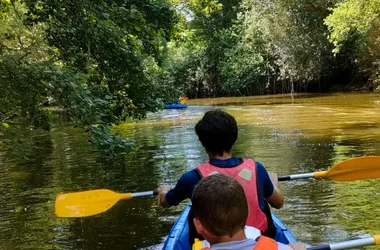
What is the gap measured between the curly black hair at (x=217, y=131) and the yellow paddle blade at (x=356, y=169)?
205 cm

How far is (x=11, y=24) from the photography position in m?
10.0

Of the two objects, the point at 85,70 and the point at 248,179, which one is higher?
the point at 85,70

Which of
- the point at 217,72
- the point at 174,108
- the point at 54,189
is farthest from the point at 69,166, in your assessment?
the point at 217,72

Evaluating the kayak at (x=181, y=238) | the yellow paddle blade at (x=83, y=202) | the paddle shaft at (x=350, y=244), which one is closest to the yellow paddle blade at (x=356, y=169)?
the kayak at (x=181, y=238)

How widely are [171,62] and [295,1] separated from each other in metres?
11.8

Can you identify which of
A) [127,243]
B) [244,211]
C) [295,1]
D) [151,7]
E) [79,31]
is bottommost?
[127,243]

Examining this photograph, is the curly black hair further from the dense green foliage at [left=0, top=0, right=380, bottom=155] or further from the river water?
the river water

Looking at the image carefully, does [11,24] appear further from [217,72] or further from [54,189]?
[217,72]

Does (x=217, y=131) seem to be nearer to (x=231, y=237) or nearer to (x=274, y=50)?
(x=231, y=237)

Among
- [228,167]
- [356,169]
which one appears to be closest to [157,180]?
[356,169]

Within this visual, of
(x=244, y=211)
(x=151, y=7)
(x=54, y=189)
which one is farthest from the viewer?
(x=54, y=189)

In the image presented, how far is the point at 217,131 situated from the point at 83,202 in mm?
1893

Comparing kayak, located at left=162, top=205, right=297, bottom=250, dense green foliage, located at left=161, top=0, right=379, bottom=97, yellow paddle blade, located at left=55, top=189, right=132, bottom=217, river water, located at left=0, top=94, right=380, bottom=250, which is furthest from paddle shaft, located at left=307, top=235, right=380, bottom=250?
dense green foliage, located at left=161, top=0, right=379, bottom=97

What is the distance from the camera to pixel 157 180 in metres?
6.83
